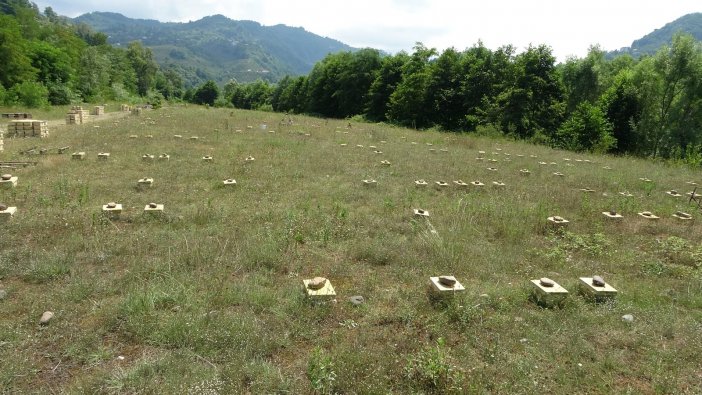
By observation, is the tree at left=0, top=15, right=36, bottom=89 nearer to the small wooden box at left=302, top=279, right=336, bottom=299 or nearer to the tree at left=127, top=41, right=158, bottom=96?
the small wooden box at left=302, top=279, right=336, bottom=299

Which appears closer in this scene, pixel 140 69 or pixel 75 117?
pixel 75 117

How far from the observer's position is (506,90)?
85.7ft

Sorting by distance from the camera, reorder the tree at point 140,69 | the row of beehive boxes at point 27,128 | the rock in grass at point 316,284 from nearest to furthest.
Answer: the rock in grass at point 316,284, the row of beehive boxes at point 27,128, the tree at point 140,69

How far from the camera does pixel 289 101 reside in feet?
219

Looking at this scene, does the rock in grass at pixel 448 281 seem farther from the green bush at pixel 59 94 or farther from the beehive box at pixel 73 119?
the green bush at pixel 59 94

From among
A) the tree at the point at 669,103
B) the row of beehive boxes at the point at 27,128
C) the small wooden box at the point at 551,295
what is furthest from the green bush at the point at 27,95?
the tree at the point at 669,103

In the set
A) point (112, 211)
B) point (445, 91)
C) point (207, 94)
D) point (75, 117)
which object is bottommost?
point (112, 211)

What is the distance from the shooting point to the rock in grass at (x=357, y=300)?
4.42m

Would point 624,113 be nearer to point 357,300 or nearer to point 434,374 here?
point 357,300

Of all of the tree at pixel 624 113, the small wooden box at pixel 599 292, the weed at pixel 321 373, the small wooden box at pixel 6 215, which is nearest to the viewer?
the weed at pixel 321 373

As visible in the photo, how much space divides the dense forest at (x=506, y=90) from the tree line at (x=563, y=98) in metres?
0.06

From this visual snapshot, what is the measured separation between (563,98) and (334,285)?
26.3m

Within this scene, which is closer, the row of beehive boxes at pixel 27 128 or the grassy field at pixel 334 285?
the grassy field at pixel 334 285

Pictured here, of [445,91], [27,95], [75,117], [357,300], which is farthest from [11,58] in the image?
[357,300]
